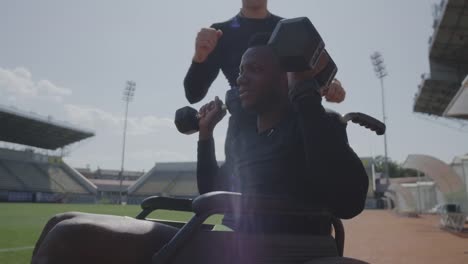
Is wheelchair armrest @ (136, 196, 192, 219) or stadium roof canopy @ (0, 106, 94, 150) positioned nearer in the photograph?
wheelchair armrest @ (136, 196, 192, 219)

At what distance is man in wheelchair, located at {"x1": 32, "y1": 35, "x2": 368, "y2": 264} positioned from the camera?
0.80 m

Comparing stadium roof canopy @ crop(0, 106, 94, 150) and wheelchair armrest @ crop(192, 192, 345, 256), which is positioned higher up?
stadium roof canopy @ crop(0, 106, 94, 150)

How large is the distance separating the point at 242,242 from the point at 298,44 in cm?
53

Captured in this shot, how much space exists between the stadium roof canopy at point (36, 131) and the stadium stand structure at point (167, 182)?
11.3 m

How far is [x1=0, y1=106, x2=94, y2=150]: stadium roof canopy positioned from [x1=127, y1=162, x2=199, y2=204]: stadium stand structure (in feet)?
37.0

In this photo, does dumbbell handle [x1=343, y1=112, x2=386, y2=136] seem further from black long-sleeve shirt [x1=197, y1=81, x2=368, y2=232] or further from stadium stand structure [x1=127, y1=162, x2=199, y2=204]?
stadium stand structure [x1=127, y1=162, x2=199, y2=204]

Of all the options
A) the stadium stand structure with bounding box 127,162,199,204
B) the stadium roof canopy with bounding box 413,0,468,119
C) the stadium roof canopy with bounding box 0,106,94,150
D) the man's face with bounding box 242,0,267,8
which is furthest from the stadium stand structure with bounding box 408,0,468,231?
the stadium roof canopy with bounding box 0,106,94,150

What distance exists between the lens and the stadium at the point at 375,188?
957 cm

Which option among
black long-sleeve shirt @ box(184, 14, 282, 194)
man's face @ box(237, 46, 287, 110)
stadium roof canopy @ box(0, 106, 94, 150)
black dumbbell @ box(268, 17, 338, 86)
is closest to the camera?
black dumbbell @ box(268, 17, 338, 86)

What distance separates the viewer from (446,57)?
28891 millimetres

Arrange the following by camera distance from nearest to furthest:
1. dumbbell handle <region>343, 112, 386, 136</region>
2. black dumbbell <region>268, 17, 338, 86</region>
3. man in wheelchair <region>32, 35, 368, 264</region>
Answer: man in wheelchair <region>32, 35, 368, 264</region> < black dumbbell <region>268, 17, 338, 86</region> < dumbbell handle <region>343, 112, 386, 136</region>

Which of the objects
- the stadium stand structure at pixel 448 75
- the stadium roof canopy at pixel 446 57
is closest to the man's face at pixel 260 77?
the stadium stand structure at pixel 448 75

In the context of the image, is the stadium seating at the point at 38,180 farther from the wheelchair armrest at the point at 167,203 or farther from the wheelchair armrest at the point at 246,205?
the wheelchair armrest at the point at 246,205

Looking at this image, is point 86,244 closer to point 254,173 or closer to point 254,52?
point 254,173
